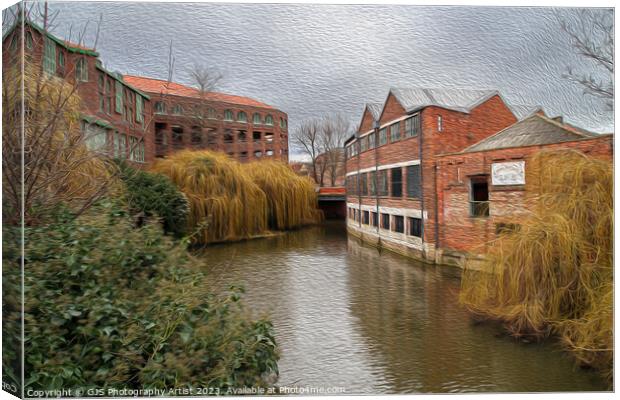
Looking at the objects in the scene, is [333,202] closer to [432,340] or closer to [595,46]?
[432,340]

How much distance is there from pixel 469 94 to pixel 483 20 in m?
0.59

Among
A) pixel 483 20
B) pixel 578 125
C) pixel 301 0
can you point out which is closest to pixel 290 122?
pixel 301 0

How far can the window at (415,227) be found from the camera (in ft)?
10.3

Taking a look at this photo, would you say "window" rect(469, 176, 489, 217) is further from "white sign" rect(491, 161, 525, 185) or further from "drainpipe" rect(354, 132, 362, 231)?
"drainpipe" rect(354, 132, 362, 231)

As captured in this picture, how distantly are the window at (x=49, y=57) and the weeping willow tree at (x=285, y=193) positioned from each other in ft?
5.40

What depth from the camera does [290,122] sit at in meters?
3.05

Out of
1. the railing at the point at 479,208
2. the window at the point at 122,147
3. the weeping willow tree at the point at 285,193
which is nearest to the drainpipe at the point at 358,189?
the weeping willow tree at the point at 285,193

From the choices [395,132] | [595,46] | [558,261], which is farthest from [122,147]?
[595,46]

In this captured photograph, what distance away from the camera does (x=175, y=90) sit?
2.97 meters

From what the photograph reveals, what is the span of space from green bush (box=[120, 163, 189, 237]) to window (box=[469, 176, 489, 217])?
2406mm

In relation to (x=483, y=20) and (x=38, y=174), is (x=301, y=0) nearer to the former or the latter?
(x=483, y=20)

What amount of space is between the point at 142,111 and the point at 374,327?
2.52m

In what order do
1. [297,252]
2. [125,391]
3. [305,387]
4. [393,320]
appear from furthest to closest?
[297,252] < [393,320] < [305,387] < [125,391]

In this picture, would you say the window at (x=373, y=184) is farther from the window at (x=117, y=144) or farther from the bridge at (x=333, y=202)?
the window at (x=117, y=144)
